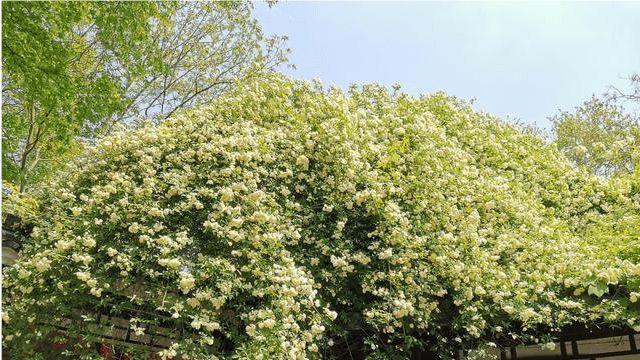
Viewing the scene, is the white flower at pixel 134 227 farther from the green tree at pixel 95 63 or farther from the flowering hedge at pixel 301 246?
the green tree at pixel 95 63

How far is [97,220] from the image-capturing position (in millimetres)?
5594

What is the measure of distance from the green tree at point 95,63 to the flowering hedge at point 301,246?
6.63 feet

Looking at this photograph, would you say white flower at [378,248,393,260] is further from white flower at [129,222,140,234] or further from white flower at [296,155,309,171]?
white flower at [129,222,140,234]

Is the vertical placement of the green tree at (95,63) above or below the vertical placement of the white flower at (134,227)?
above

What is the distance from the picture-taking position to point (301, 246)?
20.8ft

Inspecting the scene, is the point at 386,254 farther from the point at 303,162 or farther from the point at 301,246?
the point at 303,162

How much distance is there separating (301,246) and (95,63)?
1396 centimetres

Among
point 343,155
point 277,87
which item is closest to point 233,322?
point 343,155

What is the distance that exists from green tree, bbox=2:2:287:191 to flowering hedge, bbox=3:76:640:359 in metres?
2.02

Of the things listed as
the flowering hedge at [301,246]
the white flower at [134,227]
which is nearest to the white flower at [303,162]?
the flowering hedge at [301,246]

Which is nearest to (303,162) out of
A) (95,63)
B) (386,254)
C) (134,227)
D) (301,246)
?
(301,246)

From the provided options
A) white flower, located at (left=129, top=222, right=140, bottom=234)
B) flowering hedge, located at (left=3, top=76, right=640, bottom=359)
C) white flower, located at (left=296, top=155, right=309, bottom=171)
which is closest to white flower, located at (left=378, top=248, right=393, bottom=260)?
flowering hedge, located at (left=3, top=76, right=640, bottom=359)

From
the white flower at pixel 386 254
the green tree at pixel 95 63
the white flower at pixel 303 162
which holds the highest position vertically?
the green tree at pixel 95 63

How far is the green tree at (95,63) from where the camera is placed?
11.0 meters
